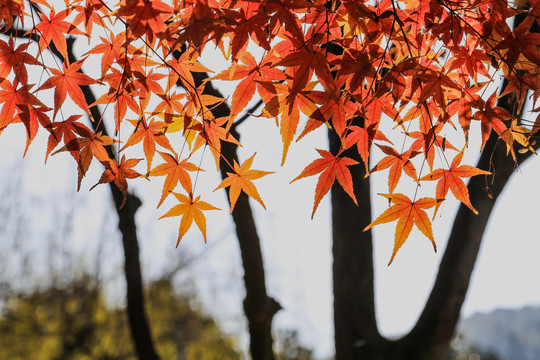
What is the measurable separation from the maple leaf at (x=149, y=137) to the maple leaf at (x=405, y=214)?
46 centimetres

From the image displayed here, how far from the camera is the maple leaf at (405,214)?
0.83 m

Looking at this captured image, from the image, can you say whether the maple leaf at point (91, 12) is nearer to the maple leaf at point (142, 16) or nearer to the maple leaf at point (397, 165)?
the maple leaf at point (142, 16)

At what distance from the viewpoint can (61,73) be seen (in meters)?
0.94

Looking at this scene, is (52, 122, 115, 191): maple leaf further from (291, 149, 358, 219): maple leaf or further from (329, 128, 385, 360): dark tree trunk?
(329, 128, 385, 360): dark tree trunk

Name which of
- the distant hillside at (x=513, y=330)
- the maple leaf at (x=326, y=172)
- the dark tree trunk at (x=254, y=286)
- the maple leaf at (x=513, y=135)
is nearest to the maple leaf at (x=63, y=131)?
the maple leaf at (x=326, y=172)

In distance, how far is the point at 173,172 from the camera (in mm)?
958

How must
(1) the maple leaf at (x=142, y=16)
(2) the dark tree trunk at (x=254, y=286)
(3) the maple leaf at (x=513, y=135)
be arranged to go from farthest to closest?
(2) the dark tree trunk at (x=254, y=286)
(3) the maple leaf at (x=513, y=135)
(1) the maple leaf at (x=142, y=16)

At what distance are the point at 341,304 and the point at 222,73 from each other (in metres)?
1.59

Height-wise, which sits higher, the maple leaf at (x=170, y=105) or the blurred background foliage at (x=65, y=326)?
the blurred background foliage at (x=65, y=326)

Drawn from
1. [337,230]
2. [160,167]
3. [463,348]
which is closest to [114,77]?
[160,167]

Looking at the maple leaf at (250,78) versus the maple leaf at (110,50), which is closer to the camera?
the maple leaf at (250,78)

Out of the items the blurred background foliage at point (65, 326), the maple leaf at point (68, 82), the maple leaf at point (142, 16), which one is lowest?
the maple leaf at point (142, 16)

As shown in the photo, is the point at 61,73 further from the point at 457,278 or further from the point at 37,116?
the point at 457,278

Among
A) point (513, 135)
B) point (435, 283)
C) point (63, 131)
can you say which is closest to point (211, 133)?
point (63, 131)
